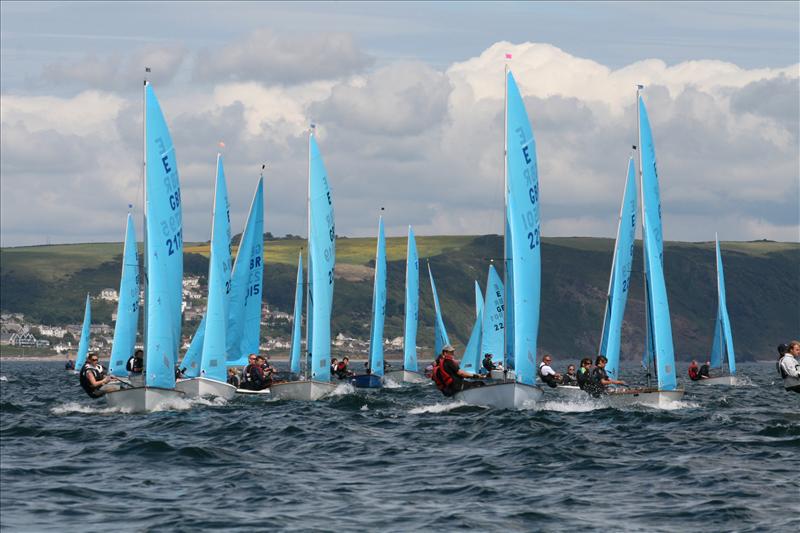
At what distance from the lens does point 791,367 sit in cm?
3109

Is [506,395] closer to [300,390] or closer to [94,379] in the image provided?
[300,390]

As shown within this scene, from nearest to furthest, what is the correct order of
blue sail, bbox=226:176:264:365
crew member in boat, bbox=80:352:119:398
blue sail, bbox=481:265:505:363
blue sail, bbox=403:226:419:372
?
1. crew member in boat, bbox=80:352:119:398
2. blue sail, bbox=226:176:264:365
3. blue sail, bbox=481:265:505:363
4. blue sail, bbox=403:226:419:372

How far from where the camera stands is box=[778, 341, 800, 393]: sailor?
31.0m

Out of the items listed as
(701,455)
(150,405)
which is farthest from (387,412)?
(701,455)

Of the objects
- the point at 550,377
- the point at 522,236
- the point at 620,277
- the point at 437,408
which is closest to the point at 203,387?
the point at 437,408

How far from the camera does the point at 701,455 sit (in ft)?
83.2

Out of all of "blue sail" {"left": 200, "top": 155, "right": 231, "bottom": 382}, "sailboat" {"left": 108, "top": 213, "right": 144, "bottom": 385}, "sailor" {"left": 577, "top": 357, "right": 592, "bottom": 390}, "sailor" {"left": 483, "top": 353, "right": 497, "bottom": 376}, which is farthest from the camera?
"sailboat" {"left": 108, "top": 213, "right": 144, "bottom": 385}

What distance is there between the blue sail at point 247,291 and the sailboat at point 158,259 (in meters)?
12.6

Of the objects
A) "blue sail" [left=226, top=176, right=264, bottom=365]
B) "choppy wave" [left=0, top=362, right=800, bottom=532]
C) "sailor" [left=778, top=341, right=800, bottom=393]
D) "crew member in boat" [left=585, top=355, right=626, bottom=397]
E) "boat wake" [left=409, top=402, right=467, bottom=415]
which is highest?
"blue sail" [left=226, top=176, right=264, bottom=365]

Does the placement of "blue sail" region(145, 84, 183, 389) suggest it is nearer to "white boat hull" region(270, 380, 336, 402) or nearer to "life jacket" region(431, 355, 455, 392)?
"white boat hull" region(270, 380, 336, 402)

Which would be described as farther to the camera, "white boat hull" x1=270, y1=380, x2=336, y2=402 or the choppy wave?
"white boat hull" x1=270, y1=380, x2=336, y2=402

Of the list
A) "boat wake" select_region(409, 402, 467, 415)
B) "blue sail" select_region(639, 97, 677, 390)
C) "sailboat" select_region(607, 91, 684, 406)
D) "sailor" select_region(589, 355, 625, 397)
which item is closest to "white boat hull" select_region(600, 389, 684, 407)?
"sailboat" select_region(607, 91, 684, 406)

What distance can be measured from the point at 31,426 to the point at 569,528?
17575 mm

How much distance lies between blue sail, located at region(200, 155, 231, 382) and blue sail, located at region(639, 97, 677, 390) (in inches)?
589
